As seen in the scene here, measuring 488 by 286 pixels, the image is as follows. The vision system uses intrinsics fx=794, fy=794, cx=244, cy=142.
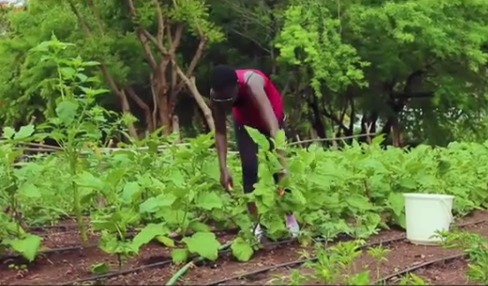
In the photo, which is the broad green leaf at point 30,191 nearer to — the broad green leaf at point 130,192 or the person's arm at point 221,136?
the broad green leaf at point 130,192

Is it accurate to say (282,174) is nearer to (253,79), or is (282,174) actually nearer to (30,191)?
(253,79)

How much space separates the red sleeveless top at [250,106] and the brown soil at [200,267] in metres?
0.81

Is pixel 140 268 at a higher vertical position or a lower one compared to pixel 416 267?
higher

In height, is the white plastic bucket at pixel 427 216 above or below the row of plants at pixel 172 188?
below

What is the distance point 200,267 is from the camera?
450 cm

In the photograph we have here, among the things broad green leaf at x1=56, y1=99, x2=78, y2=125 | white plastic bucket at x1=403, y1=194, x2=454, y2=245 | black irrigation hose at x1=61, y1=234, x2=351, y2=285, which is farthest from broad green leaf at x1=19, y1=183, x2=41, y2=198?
white plastic bucket at x1=403, y1=194, x2=454, y2=245

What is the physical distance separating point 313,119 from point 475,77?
176 inches

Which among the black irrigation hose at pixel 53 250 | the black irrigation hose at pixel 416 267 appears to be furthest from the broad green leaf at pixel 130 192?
the black irrigation hose at pixel 416 267

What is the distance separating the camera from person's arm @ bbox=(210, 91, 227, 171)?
5093 millimetres

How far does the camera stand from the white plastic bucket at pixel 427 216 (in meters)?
5.35

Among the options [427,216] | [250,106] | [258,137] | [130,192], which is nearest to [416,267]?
[427,216]

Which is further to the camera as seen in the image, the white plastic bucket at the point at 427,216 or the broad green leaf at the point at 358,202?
the broad green leaf at the point at 358,202

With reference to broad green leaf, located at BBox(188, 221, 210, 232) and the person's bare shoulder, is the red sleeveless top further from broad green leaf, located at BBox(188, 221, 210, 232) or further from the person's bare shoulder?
broad green leaf, located at BBox(188, 221, 210, 232)

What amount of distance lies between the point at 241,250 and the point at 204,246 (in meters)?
0.32
